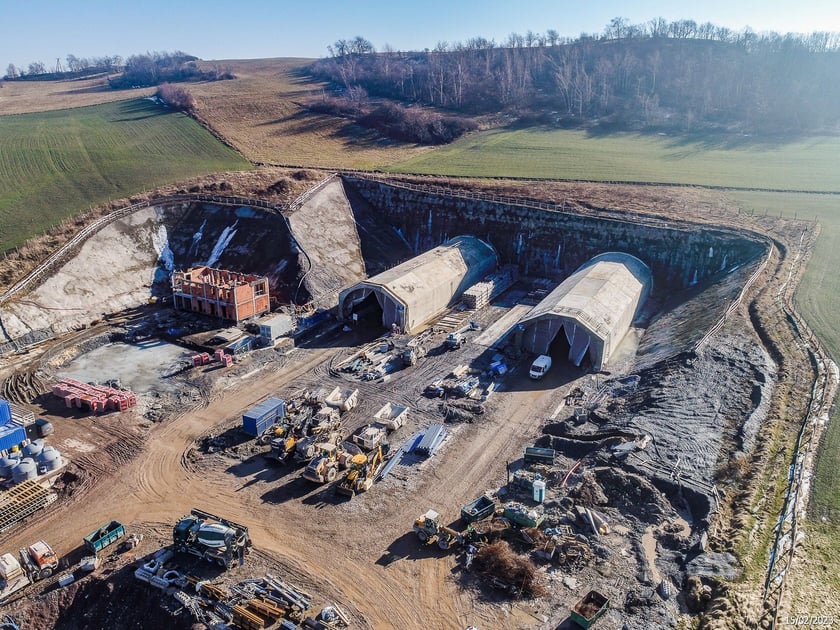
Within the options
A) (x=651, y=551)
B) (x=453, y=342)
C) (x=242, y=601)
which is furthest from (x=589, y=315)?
(x=242, y=601)

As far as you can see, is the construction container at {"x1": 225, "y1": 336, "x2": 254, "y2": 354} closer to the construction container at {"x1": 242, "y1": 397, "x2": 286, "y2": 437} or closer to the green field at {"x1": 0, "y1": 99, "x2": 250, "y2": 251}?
the construction container at {"x1": 242, "y1": 397, "x2": 286, "y2": 437}

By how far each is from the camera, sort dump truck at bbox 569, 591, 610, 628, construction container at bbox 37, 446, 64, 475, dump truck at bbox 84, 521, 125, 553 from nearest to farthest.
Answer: dump truck at bbox 569, 591, 610, 628 → dump truck at bbox 84, 521, 125, 553 → construction container at bbox 37, 446, 64, 475

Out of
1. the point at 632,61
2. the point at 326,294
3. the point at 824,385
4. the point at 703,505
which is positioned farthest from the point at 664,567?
the point at 632,61

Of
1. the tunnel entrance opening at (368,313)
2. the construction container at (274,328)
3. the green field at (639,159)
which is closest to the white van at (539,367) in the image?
the tunnel entrance opening at (368,313)

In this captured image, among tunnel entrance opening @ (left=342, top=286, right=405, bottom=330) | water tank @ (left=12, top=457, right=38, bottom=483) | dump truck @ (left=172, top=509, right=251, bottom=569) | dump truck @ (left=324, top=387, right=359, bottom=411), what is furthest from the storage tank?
tunnel entrance opening @ (left=342, top=286, right=405, bottom=330)

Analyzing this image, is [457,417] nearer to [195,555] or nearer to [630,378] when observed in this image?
[630,378]

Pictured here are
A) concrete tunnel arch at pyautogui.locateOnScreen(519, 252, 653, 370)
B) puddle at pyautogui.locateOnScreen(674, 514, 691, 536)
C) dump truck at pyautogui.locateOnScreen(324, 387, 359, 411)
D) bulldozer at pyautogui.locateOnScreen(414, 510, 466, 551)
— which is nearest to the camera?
puddle at pyautogui.locateOnScreen(674, 514, 691, 536)

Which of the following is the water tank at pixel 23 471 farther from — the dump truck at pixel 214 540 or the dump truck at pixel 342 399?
the dump truck at pixel 342 399
